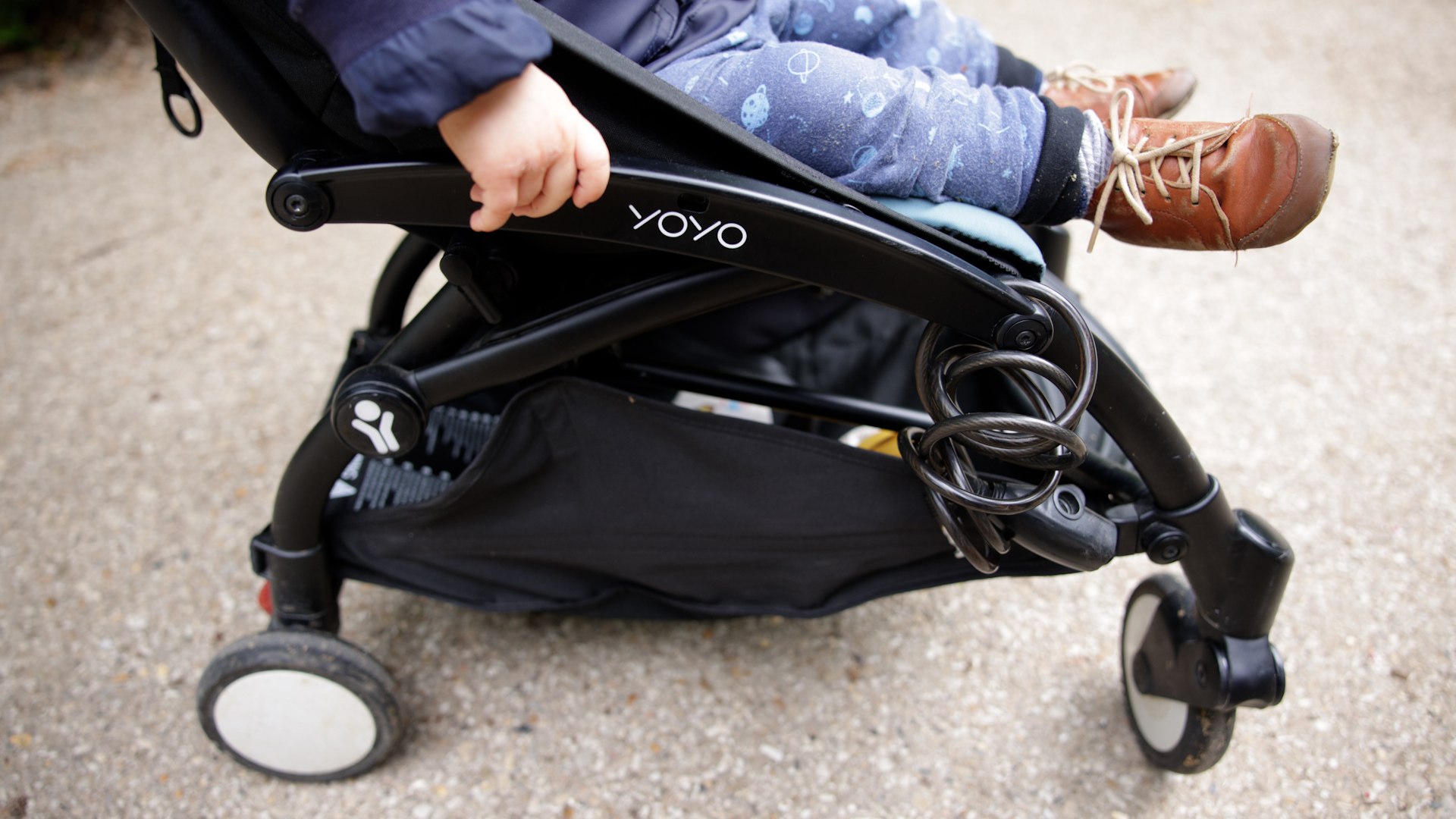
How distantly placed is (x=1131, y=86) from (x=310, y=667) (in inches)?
40.5

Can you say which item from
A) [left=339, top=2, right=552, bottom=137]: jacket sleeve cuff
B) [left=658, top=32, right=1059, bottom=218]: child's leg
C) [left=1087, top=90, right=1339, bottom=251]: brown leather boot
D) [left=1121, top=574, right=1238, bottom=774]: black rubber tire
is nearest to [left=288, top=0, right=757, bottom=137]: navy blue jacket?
[left=339, top=2, right=552, bottom=137]: jacket sleeve cuff

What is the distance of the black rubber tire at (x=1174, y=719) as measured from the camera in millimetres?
880

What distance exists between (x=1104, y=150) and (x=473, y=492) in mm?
614

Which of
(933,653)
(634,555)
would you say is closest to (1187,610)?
(933,653)

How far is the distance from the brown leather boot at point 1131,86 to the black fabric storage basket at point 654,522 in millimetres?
476

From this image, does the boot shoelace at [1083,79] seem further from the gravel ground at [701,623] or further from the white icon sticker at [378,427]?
the white icon sticker at [378,427]

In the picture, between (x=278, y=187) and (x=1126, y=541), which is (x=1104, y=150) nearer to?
(x=1126, y=541)

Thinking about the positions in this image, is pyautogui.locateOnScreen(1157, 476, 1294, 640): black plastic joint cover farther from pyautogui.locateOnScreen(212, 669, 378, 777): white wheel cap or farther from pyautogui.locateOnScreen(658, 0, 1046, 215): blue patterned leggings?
pyautogui.locateOnScreen(212, 669, 378, 777): white wheel cap

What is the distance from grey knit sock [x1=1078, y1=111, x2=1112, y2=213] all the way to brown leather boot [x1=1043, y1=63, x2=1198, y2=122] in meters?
0.24

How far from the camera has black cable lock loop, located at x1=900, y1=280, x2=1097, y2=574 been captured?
681 mm

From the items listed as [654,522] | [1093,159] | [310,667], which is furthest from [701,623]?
[1093,159]

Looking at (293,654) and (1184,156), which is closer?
(1184,156)

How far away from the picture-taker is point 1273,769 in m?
0.97

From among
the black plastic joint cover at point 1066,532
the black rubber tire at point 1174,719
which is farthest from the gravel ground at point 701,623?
the black plastic joint cover at point 1066,532
